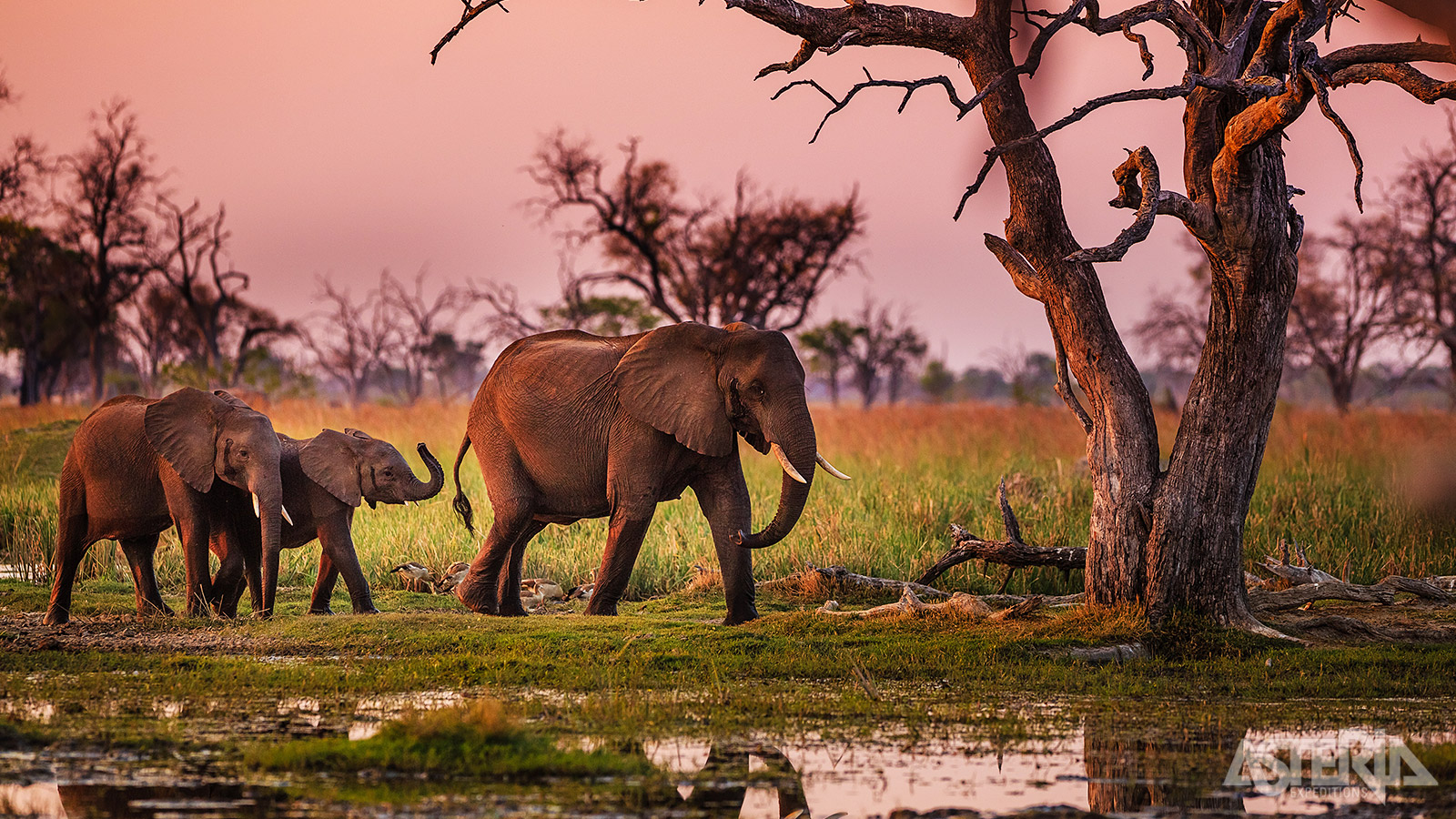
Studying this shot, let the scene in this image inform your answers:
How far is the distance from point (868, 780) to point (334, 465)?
18.6ft

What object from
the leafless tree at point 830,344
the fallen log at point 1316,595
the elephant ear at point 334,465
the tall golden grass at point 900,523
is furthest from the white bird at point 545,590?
the leafless tree at point 830,344

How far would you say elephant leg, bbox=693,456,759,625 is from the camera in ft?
31.2

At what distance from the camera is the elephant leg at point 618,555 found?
9.60 metres

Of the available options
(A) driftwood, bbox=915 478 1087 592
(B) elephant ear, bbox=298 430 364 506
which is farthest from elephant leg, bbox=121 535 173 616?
(A) driftwood, bbox=915 478 1087 592

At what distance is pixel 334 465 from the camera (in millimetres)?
10039

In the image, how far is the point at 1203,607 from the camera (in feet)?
29.1

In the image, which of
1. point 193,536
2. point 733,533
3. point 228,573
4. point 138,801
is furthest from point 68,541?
point 138,801

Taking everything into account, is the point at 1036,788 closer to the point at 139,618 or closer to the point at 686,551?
the point at 139,618

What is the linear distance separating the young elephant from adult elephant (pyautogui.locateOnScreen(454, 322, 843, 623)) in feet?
2.06

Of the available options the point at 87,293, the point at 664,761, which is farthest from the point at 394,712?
the point at 87,293

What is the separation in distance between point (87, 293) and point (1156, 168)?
41.3m

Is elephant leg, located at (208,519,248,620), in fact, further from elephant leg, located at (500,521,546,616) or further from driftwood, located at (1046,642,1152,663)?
driftwood, located at (1046,642,1152,663)

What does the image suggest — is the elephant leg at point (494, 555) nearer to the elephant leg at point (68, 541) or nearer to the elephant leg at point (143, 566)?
the elephant leg at point (143, 566)

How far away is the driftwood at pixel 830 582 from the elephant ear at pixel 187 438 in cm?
409
